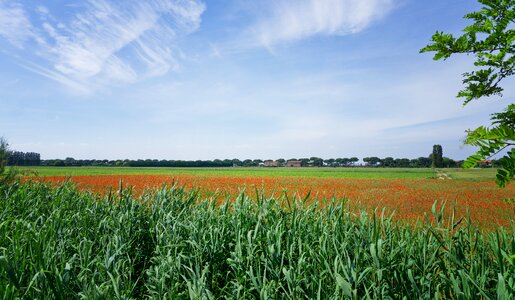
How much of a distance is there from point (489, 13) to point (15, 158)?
1656cm

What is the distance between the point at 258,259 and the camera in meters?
3.72

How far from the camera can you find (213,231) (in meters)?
4.48

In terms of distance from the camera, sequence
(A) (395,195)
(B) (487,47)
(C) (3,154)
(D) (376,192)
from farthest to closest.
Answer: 1. (D) (376,192)
2. (A) (395,195)
3. (C) (3,154)
4. (B) (487,47)

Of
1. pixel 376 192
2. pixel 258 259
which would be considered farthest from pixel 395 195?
pixel 258 259

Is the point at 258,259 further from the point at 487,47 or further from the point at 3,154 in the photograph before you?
the point at 3,154

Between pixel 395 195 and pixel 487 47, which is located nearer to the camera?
pixel 487 47

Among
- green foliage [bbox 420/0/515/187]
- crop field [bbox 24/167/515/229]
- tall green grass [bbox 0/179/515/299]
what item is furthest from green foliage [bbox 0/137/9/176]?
green foliage [bbox 420/0/515/187]

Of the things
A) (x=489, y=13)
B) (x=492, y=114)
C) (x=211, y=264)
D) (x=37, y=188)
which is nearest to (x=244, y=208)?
(x=211, y=264)

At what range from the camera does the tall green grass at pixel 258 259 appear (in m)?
3.13

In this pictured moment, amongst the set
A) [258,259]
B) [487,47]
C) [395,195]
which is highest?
[487,47]

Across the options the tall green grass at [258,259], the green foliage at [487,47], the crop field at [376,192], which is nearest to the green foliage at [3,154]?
the crop field at [376,192]

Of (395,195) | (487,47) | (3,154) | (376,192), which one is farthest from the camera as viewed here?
(376,192)

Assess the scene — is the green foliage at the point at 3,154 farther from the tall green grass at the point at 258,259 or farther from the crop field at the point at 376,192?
the tall green grass at the point at 258,259

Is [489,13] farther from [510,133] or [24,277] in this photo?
[24,277]
